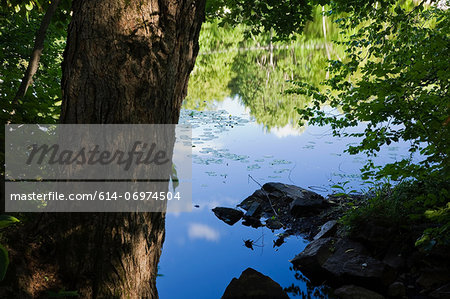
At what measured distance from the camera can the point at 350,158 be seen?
8.34 meters

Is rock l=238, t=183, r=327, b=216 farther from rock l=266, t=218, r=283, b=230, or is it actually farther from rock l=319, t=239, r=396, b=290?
rock l=319, t=239, r=396, b=290

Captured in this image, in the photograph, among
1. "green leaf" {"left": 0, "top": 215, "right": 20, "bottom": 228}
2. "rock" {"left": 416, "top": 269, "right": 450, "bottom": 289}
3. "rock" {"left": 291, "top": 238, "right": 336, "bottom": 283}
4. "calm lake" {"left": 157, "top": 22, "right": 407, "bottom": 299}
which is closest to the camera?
"green leaf" {"left": 0, "top": 215, "right": 20, "bottom": 228}

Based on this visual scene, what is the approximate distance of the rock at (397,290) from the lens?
378 cm

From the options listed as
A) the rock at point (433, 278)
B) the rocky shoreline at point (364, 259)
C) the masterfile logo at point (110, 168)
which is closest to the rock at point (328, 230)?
the rocky shoreline at point (364, 259)

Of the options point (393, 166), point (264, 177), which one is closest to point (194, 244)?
point (264, 177)

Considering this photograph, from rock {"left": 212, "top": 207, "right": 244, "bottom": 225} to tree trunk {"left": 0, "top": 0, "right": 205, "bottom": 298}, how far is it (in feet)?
13.9

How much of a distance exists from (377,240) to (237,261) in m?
1.90

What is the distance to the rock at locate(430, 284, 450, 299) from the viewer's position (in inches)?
140

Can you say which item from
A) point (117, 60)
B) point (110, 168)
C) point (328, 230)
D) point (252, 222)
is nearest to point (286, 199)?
point (252, 222)

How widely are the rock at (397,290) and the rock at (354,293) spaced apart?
0.43 feet

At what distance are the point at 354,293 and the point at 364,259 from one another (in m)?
0.44

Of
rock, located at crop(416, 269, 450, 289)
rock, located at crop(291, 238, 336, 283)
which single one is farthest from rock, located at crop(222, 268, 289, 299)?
rock, located at crop(416, 269, 450, 289)

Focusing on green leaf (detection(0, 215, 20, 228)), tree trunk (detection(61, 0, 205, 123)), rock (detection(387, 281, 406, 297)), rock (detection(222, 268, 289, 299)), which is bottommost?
rock (detection(222, 268, 289, 299))

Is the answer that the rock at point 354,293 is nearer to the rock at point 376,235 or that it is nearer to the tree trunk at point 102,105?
the rock at point 376,235
